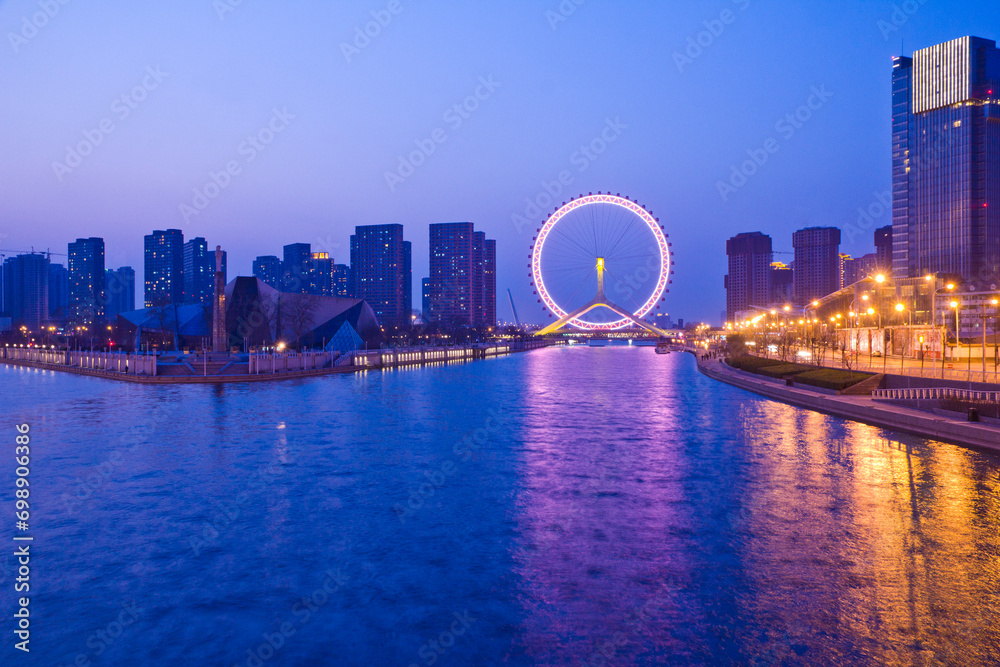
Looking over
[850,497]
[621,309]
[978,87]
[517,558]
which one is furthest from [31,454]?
[978,87]

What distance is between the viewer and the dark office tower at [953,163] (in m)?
121

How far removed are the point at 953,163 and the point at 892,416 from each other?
12904 cm

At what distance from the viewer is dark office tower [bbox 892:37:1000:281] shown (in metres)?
121

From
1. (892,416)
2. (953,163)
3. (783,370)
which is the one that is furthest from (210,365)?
(953,163)

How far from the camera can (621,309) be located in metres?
142

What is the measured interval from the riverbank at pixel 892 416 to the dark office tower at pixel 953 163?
105 meters

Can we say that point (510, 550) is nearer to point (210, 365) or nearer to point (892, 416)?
point (892, 416)

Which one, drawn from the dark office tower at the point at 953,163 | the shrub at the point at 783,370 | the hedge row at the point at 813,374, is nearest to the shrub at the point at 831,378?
the hedge row at the point at 813,374

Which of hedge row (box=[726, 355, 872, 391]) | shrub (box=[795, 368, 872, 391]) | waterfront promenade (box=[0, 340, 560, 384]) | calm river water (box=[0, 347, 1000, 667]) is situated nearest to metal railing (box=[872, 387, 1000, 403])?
shrub (box=[795, 368, 872, 391])

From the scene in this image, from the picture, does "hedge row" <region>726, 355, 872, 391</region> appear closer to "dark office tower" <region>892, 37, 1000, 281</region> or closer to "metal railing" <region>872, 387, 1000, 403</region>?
"metal railing" <region>872, 387, 1000, 403</region>

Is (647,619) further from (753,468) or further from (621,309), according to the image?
(621,309)

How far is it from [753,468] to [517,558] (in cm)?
1001

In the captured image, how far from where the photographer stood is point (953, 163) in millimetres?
124500

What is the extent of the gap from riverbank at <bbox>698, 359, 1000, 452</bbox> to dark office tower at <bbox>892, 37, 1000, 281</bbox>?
104804 mm
